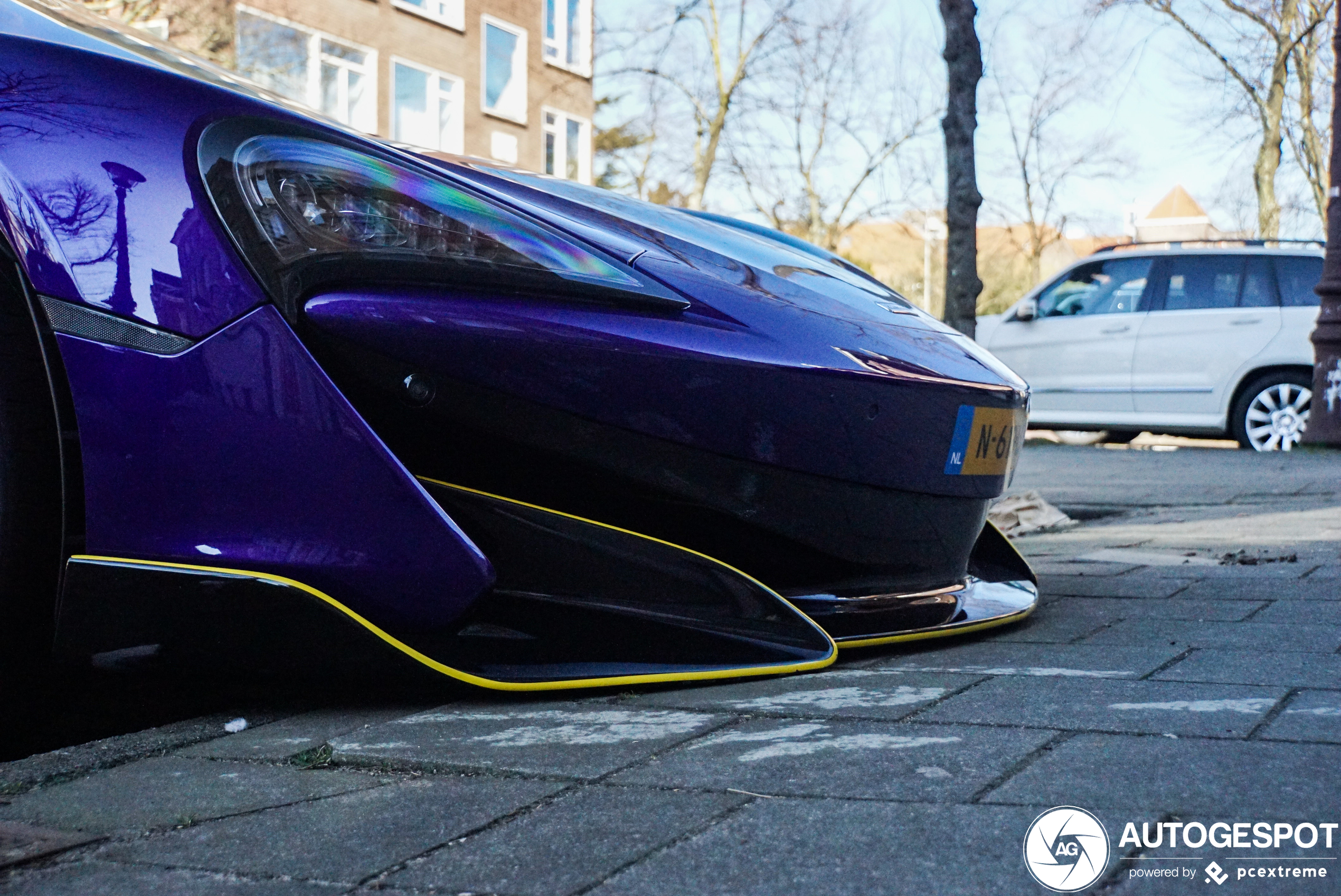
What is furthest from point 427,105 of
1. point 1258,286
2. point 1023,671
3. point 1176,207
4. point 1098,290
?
point 1176,207

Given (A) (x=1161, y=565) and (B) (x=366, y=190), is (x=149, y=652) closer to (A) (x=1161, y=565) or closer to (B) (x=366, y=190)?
(B) (x=366, y=190)

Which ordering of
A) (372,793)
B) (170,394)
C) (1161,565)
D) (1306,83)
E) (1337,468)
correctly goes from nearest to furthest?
(372,793) → (170,394) → (1161,565) → (1337,468) → (1306,83)

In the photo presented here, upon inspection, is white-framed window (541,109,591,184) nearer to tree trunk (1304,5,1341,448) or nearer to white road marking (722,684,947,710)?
tree trunk (1304,5,1341,448)

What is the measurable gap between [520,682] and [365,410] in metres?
0.47

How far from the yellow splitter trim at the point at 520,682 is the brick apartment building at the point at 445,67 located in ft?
44.7

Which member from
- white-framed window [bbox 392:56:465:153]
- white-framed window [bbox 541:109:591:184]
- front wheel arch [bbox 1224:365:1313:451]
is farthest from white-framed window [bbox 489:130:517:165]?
front wheel arch [bbox 1224:365:1313:451]

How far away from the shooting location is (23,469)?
6.09ft

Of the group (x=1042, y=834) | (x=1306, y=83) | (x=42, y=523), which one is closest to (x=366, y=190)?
(x=42, y=523)

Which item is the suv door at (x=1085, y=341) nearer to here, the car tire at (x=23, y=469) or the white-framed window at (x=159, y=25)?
the car tire at (x=23, y=469)

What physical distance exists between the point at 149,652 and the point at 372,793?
684 millimetres

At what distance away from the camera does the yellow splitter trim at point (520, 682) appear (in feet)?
6.09

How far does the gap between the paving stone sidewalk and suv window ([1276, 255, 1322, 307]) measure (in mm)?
7340

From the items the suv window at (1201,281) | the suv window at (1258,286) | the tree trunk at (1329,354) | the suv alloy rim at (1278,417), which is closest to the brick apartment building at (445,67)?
the suv window at (1201,281)

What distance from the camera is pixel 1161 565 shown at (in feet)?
11.5
